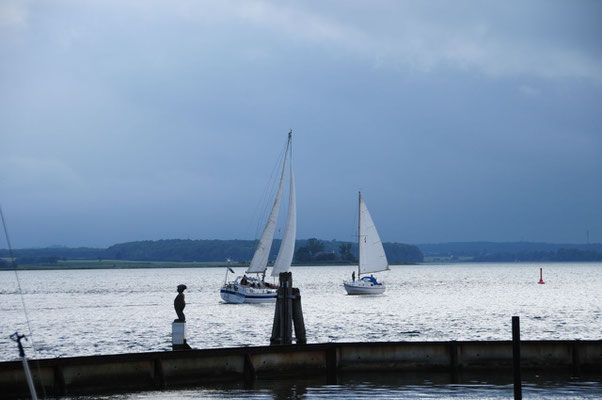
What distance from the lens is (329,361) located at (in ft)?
87.0

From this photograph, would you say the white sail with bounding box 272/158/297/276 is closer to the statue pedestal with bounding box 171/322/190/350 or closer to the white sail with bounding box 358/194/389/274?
the white sail with bounding box 358/194/389/274

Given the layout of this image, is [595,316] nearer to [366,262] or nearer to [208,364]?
[366,262]

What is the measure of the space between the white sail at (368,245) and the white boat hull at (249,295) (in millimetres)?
16477

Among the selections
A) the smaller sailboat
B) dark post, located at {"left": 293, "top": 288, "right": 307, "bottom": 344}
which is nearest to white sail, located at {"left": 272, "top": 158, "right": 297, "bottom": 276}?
the smaller sailboat

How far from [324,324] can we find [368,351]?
3276cm

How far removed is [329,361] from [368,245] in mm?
72878

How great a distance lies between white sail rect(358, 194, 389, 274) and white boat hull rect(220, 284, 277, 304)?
54.1 ft

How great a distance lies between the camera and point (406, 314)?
71938 millimetres

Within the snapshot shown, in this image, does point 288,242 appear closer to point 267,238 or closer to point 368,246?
point 267,238

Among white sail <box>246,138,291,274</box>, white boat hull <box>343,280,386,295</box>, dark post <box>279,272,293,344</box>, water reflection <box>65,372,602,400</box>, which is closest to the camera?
water reflection <box>65,372,602,400</box>

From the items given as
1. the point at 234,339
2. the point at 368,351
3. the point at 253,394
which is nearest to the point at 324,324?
the point at 234,339

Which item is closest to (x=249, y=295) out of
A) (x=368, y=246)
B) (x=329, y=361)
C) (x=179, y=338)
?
(x=368, y=246)

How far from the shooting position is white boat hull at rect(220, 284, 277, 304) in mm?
85500

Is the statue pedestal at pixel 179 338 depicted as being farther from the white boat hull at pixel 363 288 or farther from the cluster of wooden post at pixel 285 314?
the white boat hull at pixel 363 288
